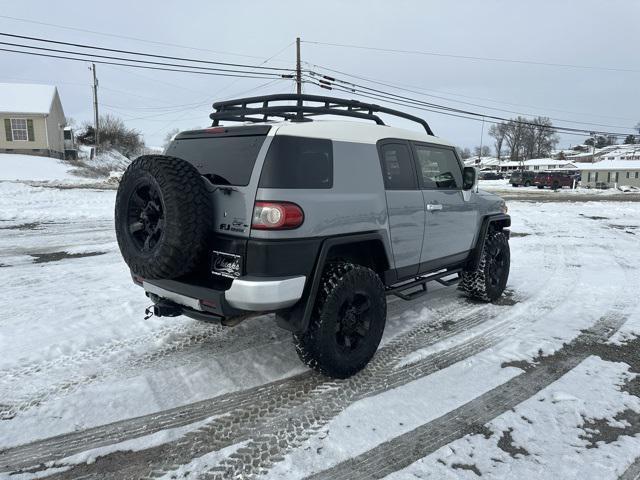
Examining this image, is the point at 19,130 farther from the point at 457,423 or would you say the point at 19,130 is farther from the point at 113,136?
the point at 457,423

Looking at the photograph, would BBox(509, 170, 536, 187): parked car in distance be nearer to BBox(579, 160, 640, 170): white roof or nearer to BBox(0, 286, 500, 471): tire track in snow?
BBox(579, 160, 640, 170): white roof

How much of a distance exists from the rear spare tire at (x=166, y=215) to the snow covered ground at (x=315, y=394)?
0.99 meters

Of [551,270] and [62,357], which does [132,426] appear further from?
[551,270]

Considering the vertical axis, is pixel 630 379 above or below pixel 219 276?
below

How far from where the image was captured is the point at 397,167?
4051mm

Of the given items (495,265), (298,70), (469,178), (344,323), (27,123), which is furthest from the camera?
(27,123)

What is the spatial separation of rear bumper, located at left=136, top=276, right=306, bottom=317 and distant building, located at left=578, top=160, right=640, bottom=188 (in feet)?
200

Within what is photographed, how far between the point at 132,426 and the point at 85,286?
3563 mm

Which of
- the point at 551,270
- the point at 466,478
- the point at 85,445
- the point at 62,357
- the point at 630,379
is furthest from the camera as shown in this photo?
the point at 551,270

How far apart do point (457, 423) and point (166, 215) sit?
2394 millimetres

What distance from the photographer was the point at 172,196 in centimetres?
298

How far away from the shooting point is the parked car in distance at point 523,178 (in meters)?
43.5

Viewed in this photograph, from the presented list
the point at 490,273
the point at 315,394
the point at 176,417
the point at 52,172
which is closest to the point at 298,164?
the point at 315,394

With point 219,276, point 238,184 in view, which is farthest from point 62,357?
point 238,184
